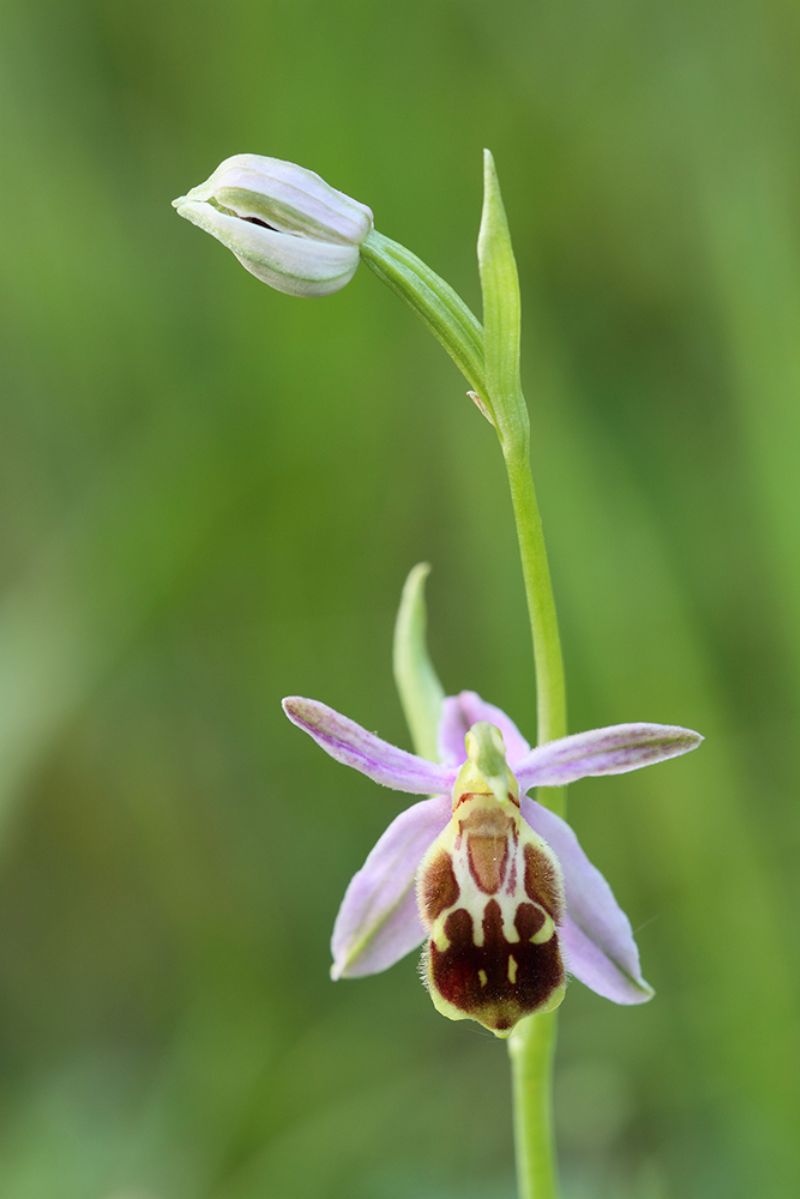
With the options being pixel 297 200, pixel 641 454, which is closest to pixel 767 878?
pixel 641 454

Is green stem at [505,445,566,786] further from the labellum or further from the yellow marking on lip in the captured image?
the yellow marking on lip

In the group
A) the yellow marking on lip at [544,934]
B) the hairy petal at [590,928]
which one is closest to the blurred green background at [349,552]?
the hairy petal at [590,928]

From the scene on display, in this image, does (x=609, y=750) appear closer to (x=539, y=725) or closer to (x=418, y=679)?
(x=539, y=725)

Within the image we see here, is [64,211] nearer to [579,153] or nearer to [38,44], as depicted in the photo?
[38,44]

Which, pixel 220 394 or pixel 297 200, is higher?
pixel 220 394

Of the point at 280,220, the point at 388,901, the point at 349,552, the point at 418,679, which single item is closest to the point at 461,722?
the point at 418,679

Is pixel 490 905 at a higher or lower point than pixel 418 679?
lower

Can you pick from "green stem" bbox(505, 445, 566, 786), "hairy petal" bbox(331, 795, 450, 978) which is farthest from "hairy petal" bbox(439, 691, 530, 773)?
"green stem" bbox(505, 445, 566, 786)
